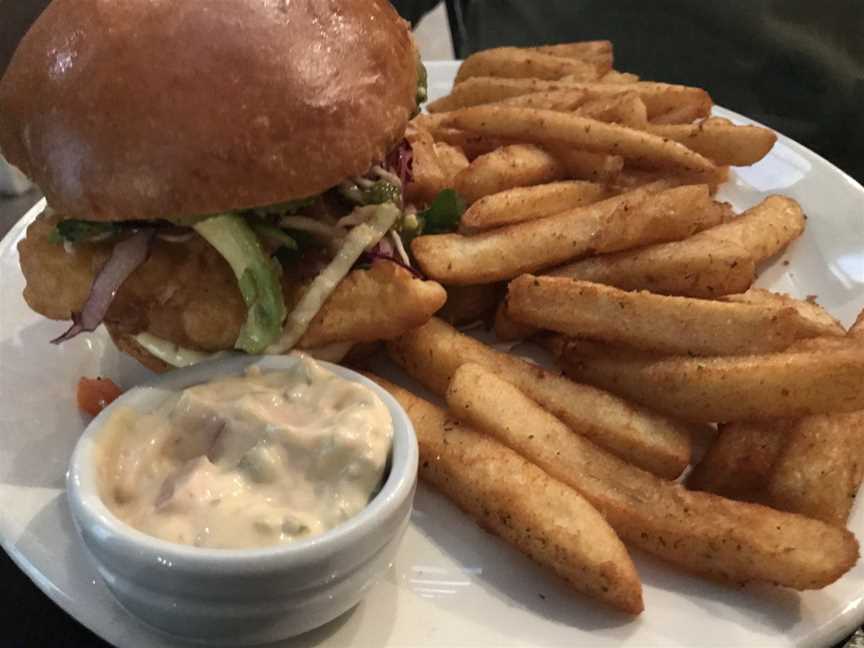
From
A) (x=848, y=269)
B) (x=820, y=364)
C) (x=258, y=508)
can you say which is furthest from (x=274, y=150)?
(x=848, y=269)

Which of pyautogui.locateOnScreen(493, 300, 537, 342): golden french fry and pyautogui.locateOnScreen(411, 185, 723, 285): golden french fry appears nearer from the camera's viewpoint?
pyautogui.locateOnScreen(411, 185, 723, 285): golden french fry

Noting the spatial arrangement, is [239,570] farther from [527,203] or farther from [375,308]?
[527,203]

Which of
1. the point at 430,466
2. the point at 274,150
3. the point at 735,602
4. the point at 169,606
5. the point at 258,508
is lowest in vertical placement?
the point at 735,602

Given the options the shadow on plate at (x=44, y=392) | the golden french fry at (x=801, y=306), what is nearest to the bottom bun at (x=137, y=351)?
the shadow on plate at (x=44, y=392)

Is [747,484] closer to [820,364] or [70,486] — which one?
[820,364]

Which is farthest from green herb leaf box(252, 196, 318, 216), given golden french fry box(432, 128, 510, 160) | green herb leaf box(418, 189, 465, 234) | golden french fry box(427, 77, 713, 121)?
golden french fry box(427, 77, 713, 121)

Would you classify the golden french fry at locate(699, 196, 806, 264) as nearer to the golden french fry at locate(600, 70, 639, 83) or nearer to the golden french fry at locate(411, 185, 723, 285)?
the golden french fry at locate(411, 185, 723, 285)
